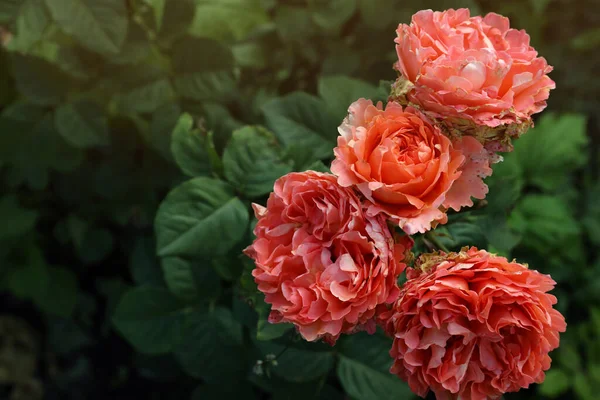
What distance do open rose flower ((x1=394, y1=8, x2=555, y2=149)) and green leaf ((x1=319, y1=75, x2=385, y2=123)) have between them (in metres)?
0.34

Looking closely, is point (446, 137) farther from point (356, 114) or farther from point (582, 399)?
point (582, 399)

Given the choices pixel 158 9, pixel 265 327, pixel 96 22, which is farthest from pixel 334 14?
pixel 265 327

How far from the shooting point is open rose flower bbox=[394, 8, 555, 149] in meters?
0.70

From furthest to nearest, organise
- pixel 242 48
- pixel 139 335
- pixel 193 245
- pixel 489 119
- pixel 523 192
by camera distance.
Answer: pixel 523 192, pixel 242 48, pixel 139 335, pixel 193 245, pixel 489 119

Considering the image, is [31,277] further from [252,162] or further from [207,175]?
[252,162]

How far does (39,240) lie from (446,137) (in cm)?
148

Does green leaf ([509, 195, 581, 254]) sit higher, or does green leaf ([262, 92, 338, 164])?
green leaf ([262, 92, 338, 164])

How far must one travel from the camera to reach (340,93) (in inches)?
44.5

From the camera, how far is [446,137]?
2.31ft

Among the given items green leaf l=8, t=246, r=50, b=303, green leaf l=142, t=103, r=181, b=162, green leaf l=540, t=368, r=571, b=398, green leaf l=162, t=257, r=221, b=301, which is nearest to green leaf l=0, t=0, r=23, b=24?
green leaf l=142, t=103, r=181, b=162

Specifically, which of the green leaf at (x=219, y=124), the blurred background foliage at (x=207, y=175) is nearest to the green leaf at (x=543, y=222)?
A: the blurred background foliage at (x=207, y=175)

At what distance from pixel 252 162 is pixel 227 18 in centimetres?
73

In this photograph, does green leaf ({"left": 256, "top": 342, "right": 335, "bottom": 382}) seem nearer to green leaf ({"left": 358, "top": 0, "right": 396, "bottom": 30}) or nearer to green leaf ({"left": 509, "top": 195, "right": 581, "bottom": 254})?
green leaf ({"left": 509, "top": 195, "right": 581, "bottom": 254})

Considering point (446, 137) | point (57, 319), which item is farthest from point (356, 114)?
point (57, 319)
